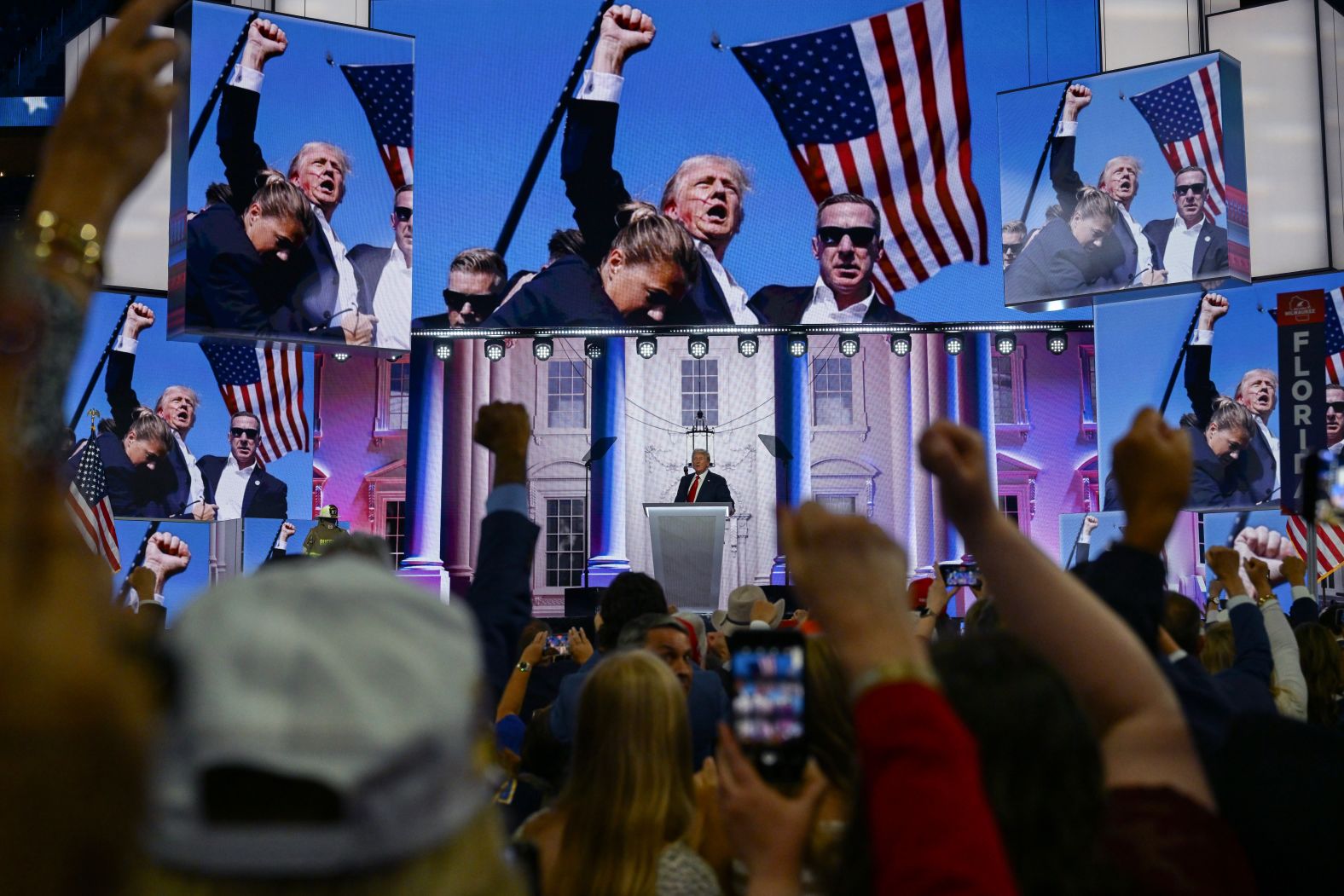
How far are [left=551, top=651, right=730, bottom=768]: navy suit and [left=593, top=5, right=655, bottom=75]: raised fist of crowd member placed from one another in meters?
17.7

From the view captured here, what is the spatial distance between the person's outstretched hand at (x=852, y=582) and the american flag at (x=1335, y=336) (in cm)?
2134

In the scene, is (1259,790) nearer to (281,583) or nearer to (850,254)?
(281,583)

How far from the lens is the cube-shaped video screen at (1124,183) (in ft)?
60.5

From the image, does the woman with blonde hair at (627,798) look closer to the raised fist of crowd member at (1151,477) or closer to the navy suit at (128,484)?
the raised fist of crowd member at (1151,477)

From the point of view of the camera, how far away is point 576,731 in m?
2.70

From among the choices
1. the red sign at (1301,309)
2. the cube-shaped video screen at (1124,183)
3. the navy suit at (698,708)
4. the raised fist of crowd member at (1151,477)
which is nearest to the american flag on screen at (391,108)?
the cube-shaped video screen at (1124,183)

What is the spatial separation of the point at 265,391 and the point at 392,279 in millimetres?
3292

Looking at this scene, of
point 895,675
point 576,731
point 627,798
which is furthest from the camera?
point 576,731

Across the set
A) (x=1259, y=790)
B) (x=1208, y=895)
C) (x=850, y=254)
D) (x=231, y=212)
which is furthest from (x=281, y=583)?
(x=850, y=254)

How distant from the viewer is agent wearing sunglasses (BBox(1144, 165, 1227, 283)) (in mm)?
18375

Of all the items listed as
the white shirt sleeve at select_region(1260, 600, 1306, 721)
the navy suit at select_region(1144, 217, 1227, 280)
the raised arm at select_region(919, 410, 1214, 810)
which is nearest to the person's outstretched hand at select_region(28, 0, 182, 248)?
the raised arm at select_region(919, 410, 1214, 810)

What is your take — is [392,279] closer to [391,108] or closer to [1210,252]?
[391,108]

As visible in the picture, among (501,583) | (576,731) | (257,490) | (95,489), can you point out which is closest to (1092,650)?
(501,583)

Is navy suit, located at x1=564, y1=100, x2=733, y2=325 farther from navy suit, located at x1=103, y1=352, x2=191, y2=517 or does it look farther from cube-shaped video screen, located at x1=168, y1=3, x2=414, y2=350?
navy suit, located at x1=103, y1=352, x2=191, y2=517
